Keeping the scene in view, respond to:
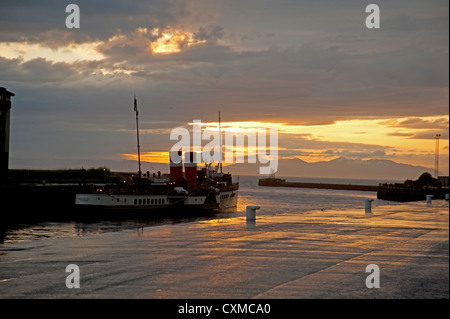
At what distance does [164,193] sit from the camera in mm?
77750

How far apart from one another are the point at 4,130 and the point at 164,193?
26395 mm

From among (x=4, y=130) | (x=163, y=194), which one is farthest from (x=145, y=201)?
(x=4, y=130)

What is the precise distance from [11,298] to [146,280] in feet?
11.4

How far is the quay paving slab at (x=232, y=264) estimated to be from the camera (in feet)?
41.9

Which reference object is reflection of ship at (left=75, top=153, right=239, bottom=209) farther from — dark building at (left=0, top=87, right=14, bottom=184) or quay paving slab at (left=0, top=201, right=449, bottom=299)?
quay paving slab at (left=0, top=201, right=449, bottom=299)

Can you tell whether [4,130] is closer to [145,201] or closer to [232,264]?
[145,201]

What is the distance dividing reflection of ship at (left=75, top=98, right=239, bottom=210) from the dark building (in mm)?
15214

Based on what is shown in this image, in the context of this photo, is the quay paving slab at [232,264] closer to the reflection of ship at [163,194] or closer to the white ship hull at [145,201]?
the white ship hull at [145,201]

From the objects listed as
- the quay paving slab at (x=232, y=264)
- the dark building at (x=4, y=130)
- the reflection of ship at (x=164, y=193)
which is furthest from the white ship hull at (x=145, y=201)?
the quay paving slab at (x=232, y=264)

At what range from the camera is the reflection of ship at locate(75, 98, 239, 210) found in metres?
71.8

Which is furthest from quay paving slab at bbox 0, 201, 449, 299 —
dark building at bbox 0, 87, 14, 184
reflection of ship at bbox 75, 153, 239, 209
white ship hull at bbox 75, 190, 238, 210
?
dark building at bbox 0, 87, 14, 184

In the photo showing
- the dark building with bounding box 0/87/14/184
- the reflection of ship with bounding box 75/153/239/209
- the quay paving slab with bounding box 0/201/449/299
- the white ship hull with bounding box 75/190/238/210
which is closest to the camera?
the quay paving slab with bounding box 0/201/449/299
